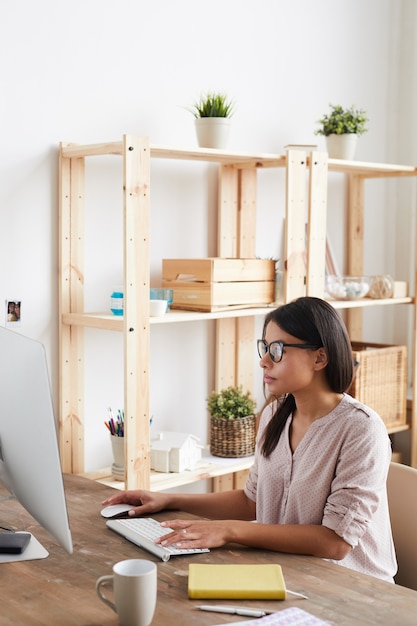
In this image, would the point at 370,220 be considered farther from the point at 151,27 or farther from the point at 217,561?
the point at 217,561

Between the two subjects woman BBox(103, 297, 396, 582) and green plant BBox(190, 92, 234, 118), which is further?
green plant BBox(190, 92, 234, 118)

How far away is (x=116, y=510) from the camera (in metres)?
1.91

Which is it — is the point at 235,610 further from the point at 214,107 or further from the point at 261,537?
the point at 214,107

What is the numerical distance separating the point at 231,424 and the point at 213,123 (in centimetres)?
107

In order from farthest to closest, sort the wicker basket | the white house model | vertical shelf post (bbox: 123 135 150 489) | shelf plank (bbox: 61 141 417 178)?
the wicker basket, the white house model, shelf plank (bbox: 61 141 417 178), vertical shelf post (bbox: 123 135 150 489)

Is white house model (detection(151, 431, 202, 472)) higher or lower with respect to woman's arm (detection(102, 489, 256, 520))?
lower

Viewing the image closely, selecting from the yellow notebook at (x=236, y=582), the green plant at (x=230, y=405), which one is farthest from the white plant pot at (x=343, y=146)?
the yellow notebook at (x=236, y=582)

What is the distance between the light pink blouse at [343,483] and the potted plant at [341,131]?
164 cm

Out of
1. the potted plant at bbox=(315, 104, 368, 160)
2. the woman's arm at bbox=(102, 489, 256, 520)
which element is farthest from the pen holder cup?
the potted plant at bbox=(315, 104, 368, 160)

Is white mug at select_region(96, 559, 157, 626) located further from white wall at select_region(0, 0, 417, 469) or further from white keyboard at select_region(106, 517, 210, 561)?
white wall at select_region(0, 0, 417, 469)

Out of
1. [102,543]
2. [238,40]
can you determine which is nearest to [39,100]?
[238,40]

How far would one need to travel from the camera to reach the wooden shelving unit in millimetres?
2467

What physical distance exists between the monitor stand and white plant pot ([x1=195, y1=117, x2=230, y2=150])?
1622 millimetres

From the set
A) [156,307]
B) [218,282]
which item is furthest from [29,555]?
[218,282]
